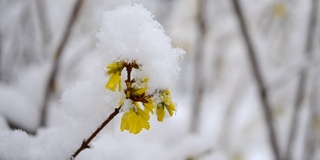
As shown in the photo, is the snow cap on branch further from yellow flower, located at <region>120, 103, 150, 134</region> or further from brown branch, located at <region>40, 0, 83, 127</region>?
brown branch, located at <region>40, 0, 83, 127</region>

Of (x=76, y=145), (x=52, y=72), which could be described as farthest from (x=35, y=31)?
(x=76, y=145)

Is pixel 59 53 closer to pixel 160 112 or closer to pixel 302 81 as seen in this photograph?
pixel 160 112

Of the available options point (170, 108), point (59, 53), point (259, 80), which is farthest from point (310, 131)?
point (170, 108)

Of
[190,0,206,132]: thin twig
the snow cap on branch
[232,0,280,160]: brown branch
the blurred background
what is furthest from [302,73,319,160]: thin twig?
the snow cap on branch

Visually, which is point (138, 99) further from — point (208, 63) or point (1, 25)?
point (208, 63)

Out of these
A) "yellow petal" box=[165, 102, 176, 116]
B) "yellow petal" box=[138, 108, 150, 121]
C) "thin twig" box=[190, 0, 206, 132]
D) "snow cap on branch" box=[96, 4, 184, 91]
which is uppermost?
"thin twig" box=[190, 0, 206, 132]

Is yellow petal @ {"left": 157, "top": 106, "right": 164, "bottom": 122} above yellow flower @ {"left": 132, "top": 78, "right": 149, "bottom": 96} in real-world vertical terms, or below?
below
